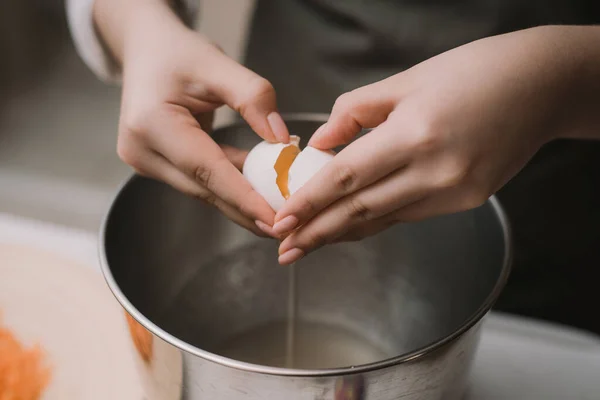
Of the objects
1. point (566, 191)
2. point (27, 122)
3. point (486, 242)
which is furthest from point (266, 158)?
point (27, 122)

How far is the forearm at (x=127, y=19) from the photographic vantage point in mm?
491

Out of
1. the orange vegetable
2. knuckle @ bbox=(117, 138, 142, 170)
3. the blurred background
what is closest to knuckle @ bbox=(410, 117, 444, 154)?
knuckle @ bbox=(117, 138, 142, 170)

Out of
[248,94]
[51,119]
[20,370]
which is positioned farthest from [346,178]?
[51,119]

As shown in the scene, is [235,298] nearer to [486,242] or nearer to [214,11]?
[486,242]

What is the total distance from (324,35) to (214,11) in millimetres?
207

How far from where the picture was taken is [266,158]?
1.42ft

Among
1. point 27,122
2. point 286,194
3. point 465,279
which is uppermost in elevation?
point 286,194

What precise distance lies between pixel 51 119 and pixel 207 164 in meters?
0.58

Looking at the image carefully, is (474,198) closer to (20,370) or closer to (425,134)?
(425,134)

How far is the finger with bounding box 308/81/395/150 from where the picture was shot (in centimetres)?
39

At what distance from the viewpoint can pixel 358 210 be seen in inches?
15.7

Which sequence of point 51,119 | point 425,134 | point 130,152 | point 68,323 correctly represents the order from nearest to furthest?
point 425,134
point 130,152
point 68,323
point 51,119

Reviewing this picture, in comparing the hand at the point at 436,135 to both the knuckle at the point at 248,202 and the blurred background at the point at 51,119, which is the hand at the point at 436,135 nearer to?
the knuckle at the point at 248,202

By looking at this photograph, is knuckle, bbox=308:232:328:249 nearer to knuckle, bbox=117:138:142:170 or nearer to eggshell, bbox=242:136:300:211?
eggshell, bbox=242:136:300:211
